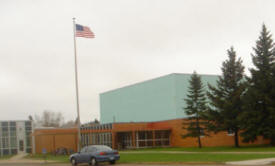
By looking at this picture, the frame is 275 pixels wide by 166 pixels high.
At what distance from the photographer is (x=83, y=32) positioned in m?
32.7

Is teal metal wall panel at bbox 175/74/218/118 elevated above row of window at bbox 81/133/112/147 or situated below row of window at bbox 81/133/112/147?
above

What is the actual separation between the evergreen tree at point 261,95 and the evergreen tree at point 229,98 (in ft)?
5.31

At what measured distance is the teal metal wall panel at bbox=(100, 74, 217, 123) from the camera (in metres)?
55.8

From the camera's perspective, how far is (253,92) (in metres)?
36.2

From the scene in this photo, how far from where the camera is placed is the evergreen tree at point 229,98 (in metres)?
38.7

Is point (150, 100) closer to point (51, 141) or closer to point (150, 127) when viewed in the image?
point (150, 127)

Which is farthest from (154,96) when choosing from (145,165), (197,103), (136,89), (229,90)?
(145,165)

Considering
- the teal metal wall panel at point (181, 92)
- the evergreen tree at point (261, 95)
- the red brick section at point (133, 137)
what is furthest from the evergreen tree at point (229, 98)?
the teal metal wall panel at point (181, 92)

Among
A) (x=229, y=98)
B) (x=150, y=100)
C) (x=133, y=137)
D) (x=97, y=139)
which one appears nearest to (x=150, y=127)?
(x=133, y=137)

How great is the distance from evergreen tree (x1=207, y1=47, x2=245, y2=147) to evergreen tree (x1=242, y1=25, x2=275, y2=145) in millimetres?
1619

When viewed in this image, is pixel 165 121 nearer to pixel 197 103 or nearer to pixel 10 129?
pixel 197 103

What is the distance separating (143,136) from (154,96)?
8551mm

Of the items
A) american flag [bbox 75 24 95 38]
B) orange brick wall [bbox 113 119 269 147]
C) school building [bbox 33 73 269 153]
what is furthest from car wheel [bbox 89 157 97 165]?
school building [bbox 33 73 269 153]

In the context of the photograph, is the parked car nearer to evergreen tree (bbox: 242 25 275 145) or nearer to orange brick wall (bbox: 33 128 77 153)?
evergreen tree (bbox: 242 25 275 145)
